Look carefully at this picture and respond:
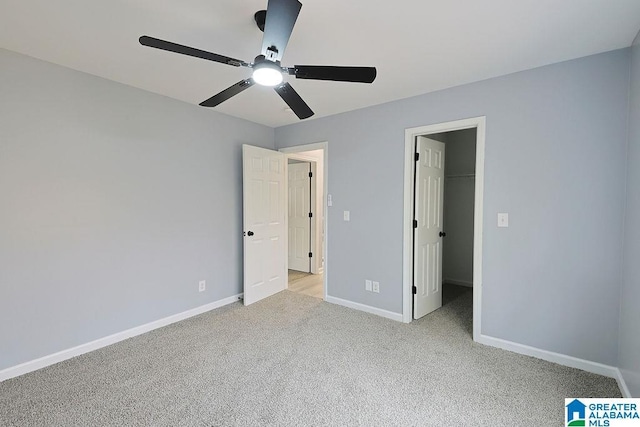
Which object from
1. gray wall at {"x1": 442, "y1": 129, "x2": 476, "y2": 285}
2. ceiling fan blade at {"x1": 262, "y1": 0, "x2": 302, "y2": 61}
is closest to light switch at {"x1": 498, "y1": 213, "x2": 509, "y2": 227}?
gray wall at {"x1": 442, "y1": 129, "x2": 476, "y2": 285}

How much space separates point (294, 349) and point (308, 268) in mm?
2696

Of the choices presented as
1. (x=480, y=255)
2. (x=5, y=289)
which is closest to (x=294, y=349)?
(x=480, y=255)

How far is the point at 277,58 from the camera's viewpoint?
5.10ft

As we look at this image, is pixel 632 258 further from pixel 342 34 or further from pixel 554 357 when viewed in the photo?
pixel 342 34

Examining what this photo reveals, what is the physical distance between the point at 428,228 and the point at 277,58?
2.52 metres

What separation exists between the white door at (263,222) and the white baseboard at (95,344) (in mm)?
573

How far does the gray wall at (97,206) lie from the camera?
2.19 m

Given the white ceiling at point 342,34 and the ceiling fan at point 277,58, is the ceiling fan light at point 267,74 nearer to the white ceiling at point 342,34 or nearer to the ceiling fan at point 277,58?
the ceiling fan at point 277,58

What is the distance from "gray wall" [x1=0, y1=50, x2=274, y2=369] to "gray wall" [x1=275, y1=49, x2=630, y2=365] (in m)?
2.45

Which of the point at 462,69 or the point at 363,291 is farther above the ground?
the point at 462,69

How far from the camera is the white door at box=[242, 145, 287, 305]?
365 cm

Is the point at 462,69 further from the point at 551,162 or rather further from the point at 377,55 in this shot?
the point at 551,162

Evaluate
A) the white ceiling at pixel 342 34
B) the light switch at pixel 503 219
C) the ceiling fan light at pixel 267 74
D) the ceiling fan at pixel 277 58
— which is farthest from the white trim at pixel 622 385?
the ceiling fan light at pixel 267 74

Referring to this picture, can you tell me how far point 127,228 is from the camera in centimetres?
278
